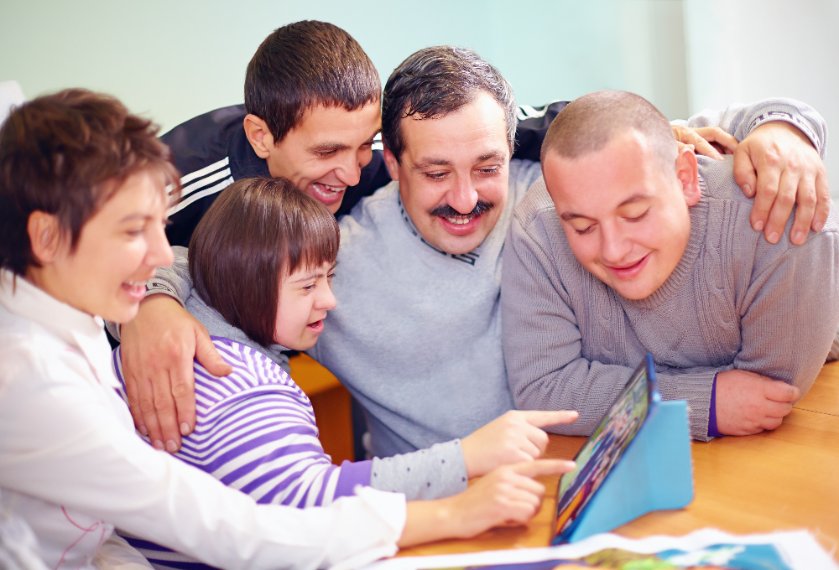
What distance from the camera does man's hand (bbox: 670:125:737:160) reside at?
131 centimetres

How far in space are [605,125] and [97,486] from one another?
76 centimetres

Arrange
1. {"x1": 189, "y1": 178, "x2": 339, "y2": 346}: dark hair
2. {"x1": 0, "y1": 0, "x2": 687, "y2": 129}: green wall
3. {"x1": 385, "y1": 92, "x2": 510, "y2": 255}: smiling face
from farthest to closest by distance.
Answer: {"x1": 0, "y1": 0, "x2": 687, "y2": 129}: green wall
{"x1": 385, "y1": 92, "x2": 510, "y2": 255}: smiling face
{"x1": 189, "y1": 178, "x2": 339, "y2": 346}: dark hair

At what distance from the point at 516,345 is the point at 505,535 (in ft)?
1.41

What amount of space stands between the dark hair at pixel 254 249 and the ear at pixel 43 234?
1.23ft

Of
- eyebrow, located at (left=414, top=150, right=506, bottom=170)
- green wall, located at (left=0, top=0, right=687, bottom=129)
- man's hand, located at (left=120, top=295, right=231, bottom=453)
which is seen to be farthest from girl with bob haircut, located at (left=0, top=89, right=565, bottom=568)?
green wall, located at (left=0, top=0, right=687, bottom=129)

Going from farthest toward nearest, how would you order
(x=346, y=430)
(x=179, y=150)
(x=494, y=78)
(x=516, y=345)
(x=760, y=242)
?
(x=346, y=430) → (x=179, y=150) → (x=494, y=78) → (x=516, y=345) → (x=760, y=242)

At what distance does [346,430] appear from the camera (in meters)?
2.22

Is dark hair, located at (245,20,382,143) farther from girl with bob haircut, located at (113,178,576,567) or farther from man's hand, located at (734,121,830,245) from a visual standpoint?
man's hand, located at (734,121,830,245)

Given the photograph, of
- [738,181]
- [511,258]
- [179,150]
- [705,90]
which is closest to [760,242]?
[738,181]

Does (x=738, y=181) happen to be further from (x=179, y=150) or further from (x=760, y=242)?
(x=179, y=150)

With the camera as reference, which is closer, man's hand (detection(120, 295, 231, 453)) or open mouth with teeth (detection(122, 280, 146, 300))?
open mouth with teeth (detection(122, 280, 146, 300))

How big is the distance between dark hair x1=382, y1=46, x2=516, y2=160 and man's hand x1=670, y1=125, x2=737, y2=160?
0.30 m

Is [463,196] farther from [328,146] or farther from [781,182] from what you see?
[781,182]

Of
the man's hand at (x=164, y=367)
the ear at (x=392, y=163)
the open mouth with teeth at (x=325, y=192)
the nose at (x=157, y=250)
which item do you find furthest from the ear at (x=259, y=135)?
the nose at (x=157, y=250)
